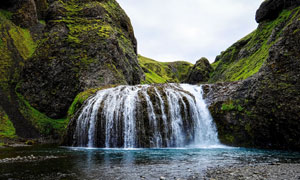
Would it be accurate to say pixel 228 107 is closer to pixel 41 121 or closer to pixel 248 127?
pixel 248 127

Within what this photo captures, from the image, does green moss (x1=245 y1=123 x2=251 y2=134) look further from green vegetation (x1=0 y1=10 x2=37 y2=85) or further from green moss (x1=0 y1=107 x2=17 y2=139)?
green vegetation (x1=0 y1=10 x2=37 y2=85)

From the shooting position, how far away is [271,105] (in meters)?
19.5

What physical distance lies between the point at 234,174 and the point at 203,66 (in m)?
95.3

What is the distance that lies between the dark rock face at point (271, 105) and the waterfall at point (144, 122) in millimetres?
2960

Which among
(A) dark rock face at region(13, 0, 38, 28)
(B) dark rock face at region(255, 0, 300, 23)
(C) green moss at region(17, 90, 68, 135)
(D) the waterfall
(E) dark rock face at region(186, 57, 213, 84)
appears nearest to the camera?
(D) the waterfall

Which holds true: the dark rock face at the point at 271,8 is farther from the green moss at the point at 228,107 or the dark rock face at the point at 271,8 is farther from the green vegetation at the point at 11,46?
the green vegetation at the point at 11,46

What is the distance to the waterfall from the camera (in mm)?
23344

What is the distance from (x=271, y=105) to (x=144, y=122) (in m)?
14.2

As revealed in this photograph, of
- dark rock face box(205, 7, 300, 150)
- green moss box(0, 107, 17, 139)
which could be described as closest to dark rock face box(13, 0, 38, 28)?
green moss box(0, 107, 17, 139)

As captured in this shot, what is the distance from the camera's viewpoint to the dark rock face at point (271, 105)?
1819 cm

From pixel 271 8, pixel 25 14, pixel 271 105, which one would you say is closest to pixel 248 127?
pixel 271 105

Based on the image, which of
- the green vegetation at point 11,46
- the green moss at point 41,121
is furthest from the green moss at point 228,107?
the green vegetation at point 11,46

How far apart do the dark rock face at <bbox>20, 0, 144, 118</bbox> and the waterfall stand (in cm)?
1587

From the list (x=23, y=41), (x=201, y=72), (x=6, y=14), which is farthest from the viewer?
(x=201, y=72)
